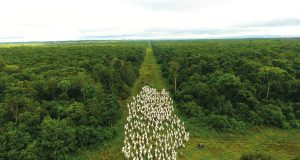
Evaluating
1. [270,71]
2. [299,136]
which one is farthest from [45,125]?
[270,71]

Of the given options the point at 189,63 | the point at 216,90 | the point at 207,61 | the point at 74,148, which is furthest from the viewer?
the point at 189,63

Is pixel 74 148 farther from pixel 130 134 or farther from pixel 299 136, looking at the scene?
pixel 299 136

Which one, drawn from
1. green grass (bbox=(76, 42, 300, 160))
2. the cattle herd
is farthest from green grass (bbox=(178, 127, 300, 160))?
the cattle herd

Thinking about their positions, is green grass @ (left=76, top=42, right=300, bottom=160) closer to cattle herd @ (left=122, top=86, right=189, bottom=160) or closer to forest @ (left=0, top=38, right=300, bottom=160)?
forest @ (left=0, top=38, right=300, bottom=160)

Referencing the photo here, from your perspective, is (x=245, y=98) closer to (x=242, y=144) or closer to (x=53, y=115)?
(x=242, y=144)

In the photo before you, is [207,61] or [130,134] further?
[207,61]

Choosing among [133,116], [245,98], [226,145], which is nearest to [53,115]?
[133,116]
